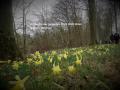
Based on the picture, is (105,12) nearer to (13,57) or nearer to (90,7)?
(90,7)

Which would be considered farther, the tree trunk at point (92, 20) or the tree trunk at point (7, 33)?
the tree trunk at point (92, 20)

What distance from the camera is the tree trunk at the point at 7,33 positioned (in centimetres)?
229

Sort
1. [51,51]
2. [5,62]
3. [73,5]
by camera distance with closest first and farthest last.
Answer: [5,62], [51,51], [73,5]

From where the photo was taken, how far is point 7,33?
2393 mm

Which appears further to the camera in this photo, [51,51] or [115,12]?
[115,12]

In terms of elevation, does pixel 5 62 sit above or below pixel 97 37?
below

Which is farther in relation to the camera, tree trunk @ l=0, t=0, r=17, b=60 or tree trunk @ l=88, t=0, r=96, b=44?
tree trunk @ l=88, t=0, r=96, b=44

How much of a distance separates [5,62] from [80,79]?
931 millimetres

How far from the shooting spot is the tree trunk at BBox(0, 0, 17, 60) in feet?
7.50

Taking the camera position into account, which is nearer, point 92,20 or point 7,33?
point 7,33

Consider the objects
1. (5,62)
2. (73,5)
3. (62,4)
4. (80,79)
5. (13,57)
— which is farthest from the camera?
(73,5)

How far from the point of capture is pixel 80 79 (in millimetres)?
1551

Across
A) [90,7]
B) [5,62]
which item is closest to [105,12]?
[90,7]

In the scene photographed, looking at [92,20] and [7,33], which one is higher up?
[92,20]
